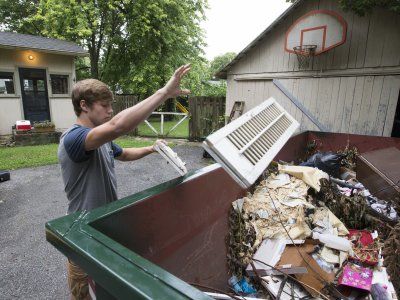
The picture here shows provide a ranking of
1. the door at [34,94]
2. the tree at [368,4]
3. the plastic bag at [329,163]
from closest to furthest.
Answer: the plastic bag at [329,163]
the tree at [368,4]
the door at [34,94]

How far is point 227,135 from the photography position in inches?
57.1

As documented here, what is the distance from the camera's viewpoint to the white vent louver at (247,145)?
131 centimetres

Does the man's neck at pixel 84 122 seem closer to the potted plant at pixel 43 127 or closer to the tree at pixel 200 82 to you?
the potted plant at pixel 43 127

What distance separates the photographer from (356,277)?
1.68 m

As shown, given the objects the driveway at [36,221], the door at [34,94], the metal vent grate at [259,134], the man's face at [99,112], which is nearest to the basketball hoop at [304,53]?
the driveway at [36,221]

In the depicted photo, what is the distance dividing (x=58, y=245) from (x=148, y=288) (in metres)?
0.53

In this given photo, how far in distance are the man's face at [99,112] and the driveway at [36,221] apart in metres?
1.87

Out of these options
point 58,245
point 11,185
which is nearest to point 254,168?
point 58,245

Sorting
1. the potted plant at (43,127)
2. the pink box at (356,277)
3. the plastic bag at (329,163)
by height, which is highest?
the plastic bag at (329,163)

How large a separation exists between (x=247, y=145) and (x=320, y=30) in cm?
621

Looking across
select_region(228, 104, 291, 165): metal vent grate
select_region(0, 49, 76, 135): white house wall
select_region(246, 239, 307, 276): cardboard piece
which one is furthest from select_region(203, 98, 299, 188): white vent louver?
select_region(0, 49, 76, 135): white house wall

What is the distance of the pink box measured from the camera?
1.62 m

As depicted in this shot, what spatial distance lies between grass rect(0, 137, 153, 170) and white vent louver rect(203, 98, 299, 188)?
6.58 meters

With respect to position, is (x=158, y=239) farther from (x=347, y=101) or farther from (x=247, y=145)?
(x=347, y=101)
